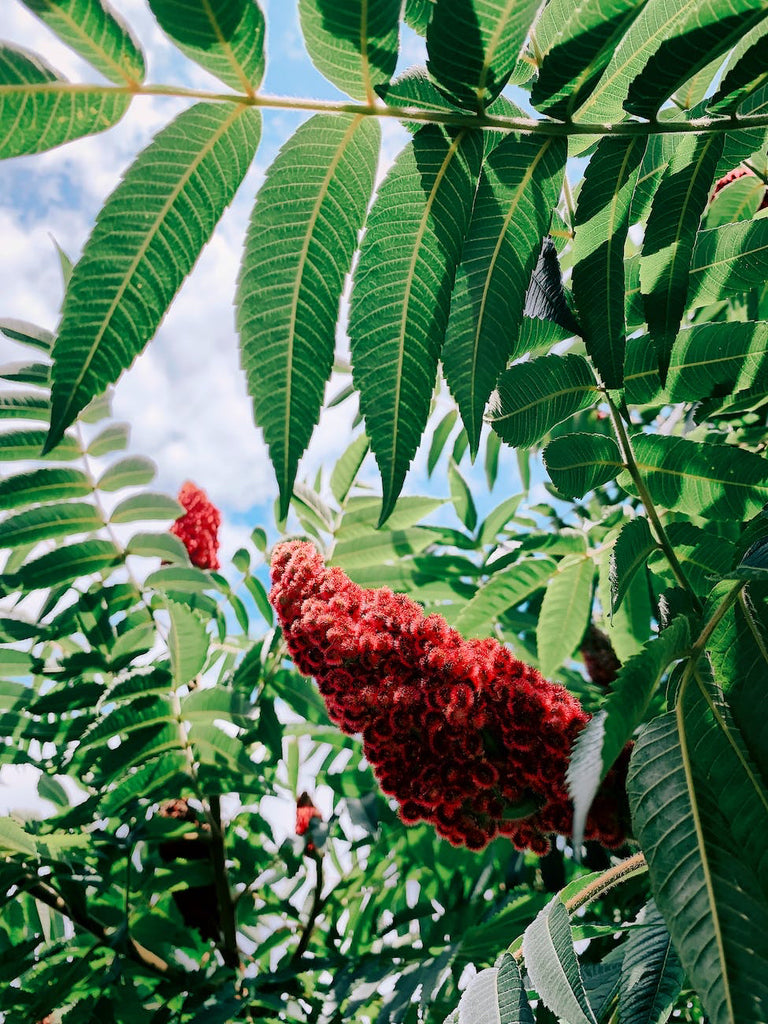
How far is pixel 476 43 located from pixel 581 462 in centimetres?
92

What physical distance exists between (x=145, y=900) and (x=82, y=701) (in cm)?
95

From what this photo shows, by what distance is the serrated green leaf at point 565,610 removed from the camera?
225 centimetres

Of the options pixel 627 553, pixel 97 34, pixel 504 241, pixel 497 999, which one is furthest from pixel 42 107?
pixel 497 999

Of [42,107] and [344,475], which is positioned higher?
[344,475]

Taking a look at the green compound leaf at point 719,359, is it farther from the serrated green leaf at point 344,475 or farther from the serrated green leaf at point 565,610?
the serrated green leaf at point 344,475

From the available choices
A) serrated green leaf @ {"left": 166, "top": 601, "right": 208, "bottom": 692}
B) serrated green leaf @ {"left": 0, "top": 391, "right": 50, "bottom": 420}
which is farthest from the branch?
serrated green leaf @ {"left": 0, "top": 391, "right": 50, "bottom": 420}

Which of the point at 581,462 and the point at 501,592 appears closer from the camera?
the point at 581,462

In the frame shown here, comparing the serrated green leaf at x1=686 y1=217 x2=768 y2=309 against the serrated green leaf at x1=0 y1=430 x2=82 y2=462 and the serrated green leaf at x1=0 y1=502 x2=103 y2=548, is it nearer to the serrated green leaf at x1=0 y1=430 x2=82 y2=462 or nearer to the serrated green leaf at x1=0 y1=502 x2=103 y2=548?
the serrated green leaf at x1=0 y1=430 x2=82 y2=462

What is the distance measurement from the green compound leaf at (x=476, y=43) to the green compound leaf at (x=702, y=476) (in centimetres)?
88

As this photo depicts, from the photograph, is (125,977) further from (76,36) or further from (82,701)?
(76,36)

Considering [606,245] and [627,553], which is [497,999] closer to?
[627,553]

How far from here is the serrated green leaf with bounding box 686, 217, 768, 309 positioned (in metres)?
1.62

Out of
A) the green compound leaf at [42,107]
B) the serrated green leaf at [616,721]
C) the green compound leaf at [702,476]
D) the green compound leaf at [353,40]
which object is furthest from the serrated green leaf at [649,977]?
the green compound leaf at [42,107]

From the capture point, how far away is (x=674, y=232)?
129cm
